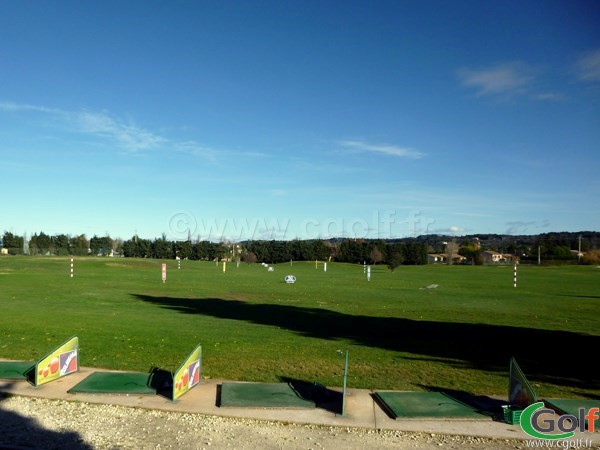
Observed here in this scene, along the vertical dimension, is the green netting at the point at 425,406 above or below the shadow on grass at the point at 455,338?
above

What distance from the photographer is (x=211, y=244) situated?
122 m

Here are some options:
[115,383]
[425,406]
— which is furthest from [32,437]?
[425,406]

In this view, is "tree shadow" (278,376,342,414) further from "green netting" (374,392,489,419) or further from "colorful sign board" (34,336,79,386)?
"colorful sign board" (34,336,79,386)

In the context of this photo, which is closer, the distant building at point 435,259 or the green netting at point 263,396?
the green netting at point 263,396

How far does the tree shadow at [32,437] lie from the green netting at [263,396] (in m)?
2.33

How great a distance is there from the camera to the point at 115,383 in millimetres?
9898

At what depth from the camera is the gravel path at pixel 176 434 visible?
23.9 feet

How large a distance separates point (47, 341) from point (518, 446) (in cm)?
1171

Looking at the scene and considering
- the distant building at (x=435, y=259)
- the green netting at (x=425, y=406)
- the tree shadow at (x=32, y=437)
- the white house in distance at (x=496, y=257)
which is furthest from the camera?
the white house in distance at (x=496, y=257)

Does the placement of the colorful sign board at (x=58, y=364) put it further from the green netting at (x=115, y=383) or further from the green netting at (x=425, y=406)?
the green netting at (x=425, y=406)

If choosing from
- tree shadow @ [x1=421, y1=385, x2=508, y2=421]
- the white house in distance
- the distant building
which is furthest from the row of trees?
tree shadow @ [x1=421, y1=385, x2=508, y2=421]

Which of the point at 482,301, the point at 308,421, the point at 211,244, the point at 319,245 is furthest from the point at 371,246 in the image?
the point at 308,421

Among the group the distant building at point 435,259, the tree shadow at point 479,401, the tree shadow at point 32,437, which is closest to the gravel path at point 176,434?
Result: the tree shadow at point 32,437

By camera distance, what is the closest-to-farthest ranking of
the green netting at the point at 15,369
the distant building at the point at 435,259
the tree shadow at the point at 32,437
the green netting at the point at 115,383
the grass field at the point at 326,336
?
the tree shadow at the point at 32,437
the green netting at the point at 115,383
the green netting at the point at 15,369
the grass field at the point at 326,336
the distant building at the point at 435,259
